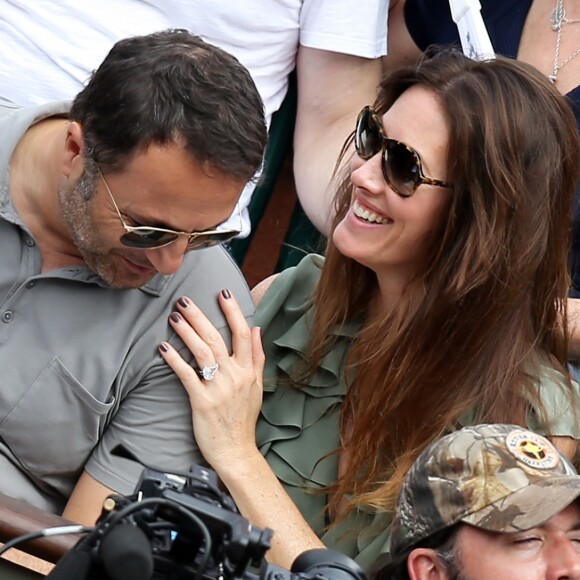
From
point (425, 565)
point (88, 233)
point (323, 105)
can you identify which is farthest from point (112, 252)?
point (323, 105)

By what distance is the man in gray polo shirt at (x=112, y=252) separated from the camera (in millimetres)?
1974

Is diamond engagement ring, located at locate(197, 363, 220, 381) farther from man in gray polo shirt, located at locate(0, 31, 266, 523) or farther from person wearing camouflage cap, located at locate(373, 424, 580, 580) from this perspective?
person wearing camouflage cap, located at locate(373, 424, 580, 580)

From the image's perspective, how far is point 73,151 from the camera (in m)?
2.07

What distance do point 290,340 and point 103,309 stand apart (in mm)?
388

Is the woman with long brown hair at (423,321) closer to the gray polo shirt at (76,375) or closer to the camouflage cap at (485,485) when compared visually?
the gray polo shirt at (76,375)

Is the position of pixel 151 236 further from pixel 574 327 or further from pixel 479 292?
pixel 574 327

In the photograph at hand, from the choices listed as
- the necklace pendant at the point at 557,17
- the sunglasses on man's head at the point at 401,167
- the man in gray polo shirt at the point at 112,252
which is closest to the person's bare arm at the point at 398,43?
the necklace pendant at the point at 557,17

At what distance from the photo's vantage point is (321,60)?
2801 millimetres

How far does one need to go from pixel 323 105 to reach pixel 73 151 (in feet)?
2.84

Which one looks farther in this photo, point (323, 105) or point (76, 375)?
point (323, 105)

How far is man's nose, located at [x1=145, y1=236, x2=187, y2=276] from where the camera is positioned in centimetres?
204

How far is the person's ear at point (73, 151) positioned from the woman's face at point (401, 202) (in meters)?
0.49

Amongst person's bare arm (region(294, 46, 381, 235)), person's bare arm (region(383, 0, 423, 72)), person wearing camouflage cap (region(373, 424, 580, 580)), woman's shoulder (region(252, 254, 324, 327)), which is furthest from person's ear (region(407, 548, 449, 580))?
person's bare arm (region(383, 0, 423, 72))

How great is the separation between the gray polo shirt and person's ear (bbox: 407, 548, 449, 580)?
60cm
